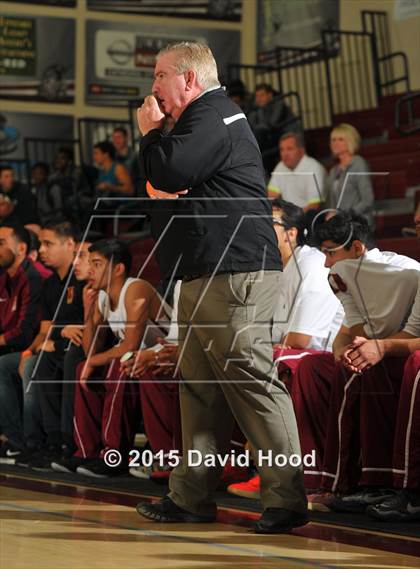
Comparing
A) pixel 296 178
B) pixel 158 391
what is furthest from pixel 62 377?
pixel 296 178

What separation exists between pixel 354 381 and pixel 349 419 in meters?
0.14

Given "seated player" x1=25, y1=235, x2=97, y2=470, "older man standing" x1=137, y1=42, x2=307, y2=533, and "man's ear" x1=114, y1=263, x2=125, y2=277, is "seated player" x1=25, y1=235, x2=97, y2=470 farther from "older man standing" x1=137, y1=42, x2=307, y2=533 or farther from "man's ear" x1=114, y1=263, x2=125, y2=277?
Answer: "older man standing" x1=137, y1=42, x2=307, y2=533

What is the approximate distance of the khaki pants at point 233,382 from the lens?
11.6 ft

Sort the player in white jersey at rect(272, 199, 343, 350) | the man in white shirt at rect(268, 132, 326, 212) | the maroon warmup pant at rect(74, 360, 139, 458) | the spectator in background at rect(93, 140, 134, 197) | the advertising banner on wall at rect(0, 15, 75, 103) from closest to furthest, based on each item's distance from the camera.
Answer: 1. the player in white jersey at rect(272, 199, 343, 350)
2. the maroon warmup pant at rect(74, 360, 139, 458)
3. the man in white shirt at rect(268, 132, 326, 212)
4. the spectator in background at rect(93, 140, 134, 197)
5. the advertising banner on wall at rect(0, 15, 75, 103)

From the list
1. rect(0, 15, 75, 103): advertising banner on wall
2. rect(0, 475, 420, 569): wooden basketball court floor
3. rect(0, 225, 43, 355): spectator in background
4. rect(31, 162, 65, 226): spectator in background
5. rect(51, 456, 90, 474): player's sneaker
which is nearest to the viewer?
rect(0, 475, 420, 569): wooden basketball court floor

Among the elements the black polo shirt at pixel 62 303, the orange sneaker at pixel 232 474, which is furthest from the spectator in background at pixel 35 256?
the orange sneaker at pixel 232 474

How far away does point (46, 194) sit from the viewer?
1135cm

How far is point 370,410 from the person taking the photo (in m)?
4.06

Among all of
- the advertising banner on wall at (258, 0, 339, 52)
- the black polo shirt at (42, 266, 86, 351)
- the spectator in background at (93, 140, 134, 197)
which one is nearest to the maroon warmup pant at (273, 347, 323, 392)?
the black polo shirt at (42, 266, 86, 351)

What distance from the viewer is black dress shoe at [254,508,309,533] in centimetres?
353

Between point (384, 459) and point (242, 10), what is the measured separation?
938 cm

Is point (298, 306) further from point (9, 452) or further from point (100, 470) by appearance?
point (9, 452)

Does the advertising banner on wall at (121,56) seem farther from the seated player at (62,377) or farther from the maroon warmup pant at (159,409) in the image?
the maroon warmup pant at (159,409)

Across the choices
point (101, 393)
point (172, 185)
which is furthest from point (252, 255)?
point (101, 393)
